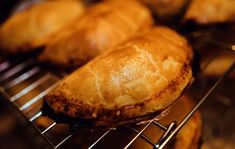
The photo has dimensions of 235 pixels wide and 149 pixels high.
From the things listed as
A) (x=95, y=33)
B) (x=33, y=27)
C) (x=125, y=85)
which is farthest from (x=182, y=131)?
(x=33, y=27)

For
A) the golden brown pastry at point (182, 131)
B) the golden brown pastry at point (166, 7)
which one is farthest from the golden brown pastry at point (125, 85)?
the golden brown pastry at point (166, 7)

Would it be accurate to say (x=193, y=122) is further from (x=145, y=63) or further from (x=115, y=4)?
(x=115, y=4)

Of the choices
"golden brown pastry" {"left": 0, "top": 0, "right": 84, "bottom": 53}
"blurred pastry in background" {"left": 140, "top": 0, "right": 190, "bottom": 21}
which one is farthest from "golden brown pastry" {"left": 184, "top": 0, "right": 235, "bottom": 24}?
"golden brown pastry" {"left": 0, "top": 0, "right": 84, "bottom": 53}

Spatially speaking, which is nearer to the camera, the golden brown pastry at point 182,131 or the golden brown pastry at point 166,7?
the golden brown pastry at point 182,131

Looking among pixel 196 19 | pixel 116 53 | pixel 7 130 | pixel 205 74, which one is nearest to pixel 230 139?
pixel 205 74

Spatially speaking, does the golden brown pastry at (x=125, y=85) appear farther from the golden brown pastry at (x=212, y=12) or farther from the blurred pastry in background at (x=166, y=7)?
the blurred pastry in background at (x=166, y=7)

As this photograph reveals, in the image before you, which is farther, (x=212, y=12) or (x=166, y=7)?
(x=166, y=7)

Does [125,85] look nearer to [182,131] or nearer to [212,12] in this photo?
[182,131]
